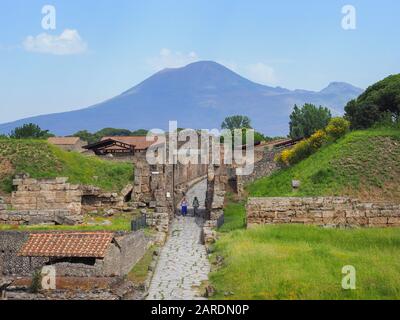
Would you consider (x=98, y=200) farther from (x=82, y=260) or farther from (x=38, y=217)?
(x=82, y=260)

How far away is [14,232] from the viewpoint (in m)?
22.2

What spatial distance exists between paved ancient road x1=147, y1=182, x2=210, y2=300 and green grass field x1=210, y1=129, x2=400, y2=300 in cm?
70

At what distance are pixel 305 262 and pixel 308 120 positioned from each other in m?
73.4

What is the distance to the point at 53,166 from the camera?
3797 centimetres

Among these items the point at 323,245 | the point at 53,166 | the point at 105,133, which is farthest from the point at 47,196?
the point at 105,133

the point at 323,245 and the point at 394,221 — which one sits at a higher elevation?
the point at 394,221

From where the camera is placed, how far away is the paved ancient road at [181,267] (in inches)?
679

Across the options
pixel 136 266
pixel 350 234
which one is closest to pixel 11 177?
pixel 136 266

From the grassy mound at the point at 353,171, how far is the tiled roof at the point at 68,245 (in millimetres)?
13630

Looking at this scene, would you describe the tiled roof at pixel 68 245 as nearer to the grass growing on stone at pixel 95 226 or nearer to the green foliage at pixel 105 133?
the grass growing on stone at pixel 95 226

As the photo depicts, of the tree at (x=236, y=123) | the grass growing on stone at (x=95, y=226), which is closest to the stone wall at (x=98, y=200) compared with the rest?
the grass growing on stone at (x=95, y=226)
